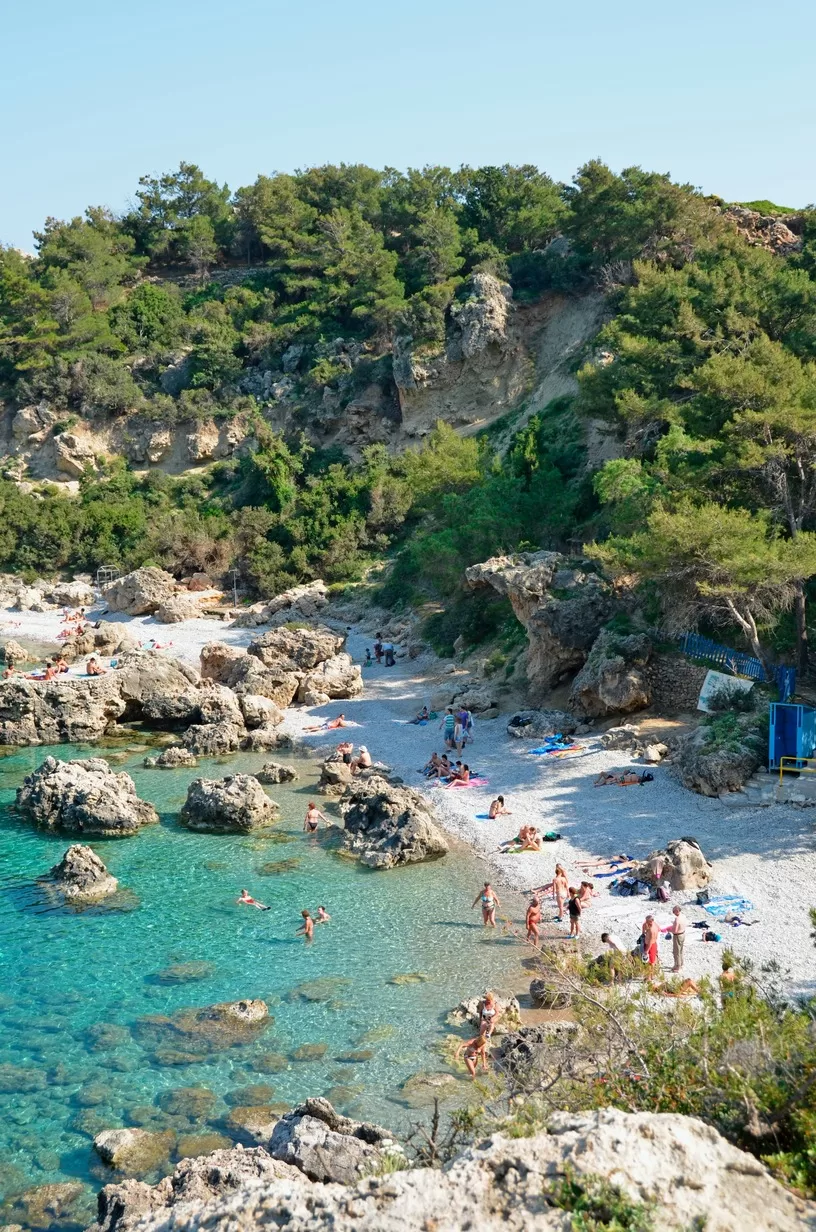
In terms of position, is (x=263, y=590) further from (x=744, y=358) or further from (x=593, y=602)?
(x=744, y=358)

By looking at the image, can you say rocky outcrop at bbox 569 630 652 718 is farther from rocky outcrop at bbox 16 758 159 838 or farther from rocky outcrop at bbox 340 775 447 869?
rocky outcrop at bbox 16 758 159 838

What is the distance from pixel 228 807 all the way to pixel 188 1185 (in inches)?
507

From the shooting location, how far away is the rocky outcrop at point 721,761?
2041 centimetres

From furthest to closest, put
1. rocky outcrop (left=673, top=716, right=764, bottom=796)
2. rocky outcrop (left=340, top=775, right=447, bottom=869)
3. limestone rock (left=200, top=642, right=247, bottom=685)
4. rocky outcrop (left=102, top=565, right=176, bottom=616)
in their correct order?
rocky outcrop (left=102, top=565, right=176, bottom=616)
limestone rock (left=200, top=642, right=247, bottom=685)
rocky outcrop (left=673, top=716, right=764, bottom=796)
rocky outcrop (left=340, top=775, right=447, bottom=869)

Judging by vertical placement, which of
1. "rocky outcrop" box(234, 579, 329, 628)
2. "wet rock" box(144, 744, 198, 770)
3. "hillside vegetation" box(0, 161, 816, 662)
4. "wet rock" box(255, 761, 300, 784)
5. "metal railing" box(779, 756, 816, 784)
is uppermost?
"hillside vegetation" box(0, 161, 816, 662)

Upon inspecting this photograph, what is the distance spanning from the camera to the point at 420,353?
54.2m

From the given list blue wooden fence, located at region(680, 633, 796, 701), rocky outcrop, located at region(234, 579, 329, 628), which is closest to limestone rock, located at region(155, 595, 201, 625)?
rocky outcrop, located at region(234, 579, 329, 628)

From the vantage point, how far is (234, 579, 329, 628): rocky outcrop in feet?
143

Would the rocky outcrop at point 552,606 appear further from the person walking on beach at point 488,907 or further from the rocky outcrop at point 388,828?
the person walking on beach at point 488,907

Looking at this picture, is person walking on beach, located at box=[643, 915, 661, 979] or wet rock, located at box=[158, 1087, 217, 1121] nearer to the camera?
wet rock, located at box=[158, 1087, 217, 1121]

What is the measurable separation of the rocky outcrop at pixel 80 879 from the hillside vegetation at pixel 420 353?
1360 cm

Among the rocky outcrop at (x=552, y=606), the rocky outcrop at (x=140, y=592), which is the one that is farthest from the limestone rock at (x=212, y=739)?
the rocky outcrop at (x=140, y=592)

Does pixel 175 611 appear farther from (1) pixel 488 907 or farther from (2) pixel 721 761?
(1) pixel 488 907

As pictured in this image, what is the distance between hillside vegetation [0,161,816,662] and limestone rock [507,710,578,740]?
4178 mm
